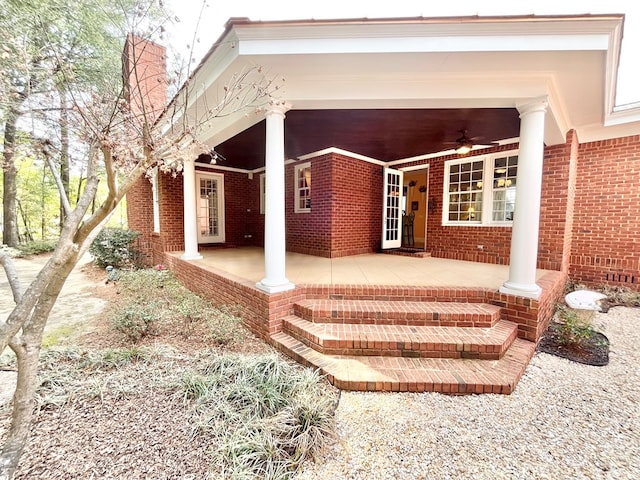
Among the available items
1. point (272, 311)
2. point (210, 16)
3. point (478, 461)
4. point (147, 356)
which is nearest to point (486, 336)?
point (478, 461)

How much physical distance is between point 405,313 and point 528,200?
2043 millimetres

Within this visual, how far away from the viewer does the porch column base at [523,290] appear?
10.8 feet

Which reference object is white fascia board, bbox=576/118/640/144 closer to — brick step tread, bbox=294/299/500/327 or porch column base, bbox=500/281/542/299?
porch column base, bbox=500/281/542/299

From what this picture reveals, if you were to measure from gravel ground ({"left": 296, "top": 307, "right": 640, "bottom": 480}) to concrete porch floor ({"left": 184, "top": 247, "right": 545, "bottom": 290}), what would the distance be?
4.92 ft

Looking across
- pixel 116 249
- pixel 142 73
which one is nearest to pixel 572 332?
pixel 142 73

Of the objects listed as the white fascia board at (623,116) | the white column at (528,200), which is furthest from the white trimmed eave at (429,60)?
the white fascia board at (623,116)

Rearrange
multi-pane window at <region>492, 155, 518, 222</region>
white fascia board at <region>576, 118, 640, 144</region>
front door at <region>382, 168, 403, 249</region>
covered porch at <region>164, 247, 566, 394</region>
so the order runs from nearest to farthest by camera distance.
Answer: covered porch at <region>164, 247, 566, 394</region>
white fascia board at <region>576, 118, 640, 144</region>
multi-pane window at <region>492, 155, 518, 222</region>
front door at <region>382, 168, 403, 249</region>

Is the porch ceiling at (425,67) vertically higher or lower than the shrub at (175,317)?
higher

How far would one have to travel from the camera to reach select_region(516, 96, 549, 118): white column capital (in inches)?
124

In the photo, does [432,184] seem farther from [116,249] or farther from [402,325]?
[116,249]

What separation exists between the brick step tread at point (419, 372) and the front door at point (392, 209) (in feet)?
15.2

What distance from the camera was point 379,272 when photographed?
472cm

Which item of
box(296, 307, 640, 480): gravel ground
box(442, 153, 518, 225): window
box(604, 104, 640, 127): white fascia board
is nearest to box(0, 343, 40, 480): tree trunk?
box(296, 307, 640, 480): gravel ground

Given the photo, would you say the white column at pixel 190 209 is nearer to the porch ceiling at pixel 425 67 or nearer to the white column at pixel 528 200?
the porch ceiling at pixel 425 67
